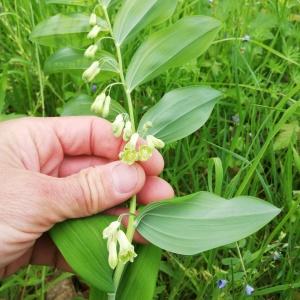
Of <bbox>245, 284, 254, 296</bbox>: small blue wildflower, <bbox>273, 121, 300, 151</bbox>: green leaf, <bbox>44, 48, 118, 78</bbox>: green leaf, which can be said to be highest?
<bbox>44, 48, 118, 78</bbox>: green leaf

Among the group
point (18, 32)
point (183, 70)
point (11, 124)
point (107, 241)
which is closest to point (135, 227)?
point (107, 241)

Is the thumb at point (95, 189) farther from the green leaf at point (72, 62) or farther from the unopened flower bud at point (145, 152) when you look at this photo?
the green leaf at point (72, 62)

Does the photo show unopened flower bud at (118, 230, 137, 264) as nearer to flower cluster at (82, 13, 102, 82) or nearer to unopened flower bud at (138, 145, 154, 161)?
unopened flower bud at (138, 145, 154, 161)

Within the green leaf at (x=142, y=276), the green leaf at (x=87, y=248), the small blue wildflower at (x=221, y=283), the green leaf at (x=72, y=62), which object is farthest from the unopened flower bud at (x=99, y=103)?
the small blue wildflower at (x=221, y=283)

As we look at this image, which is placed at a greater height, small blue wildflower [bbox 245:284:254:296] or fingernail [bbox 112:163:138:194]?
fingernail [bbox 112:163:138:194]

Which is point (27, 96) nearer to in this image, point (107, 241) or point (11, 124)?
point (11, 124)

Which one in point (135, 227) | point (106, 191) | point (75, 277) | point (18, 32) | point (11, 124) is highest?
point (18, 32)

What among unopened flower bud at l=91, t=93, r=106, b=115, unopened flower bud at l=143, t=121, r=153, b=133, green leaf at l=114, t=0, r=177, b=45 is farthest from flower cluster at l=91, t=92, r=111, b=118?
green leaf at l=114, t=0, r=177, b=45
